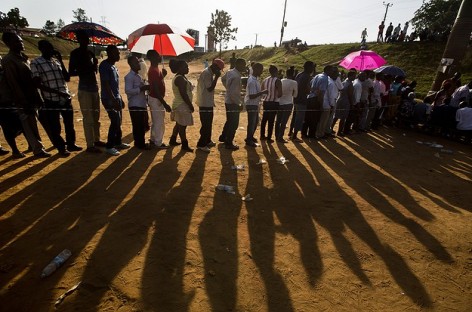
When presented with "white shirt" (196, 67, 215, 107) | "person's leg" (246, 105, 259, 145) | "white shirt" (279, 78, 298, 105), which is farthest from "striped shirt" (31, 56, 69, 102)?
"white shirt" (279, 78, 298, 105)

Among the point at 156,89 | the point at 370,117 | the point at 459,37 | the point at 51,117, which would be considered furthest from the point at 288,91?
the point at 459,37

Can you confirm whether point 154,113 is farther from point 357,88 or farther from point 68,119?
point 357,88

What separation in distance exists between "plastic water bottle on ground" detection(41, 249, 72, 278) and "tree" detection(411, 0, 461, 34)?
43.7 metres

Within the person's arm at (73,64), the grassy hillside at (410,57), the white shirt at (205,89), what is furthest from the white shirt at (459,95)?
the person's arm at (73,64)

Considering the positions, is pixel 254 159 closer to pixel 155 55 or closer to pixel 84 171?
pixel 155 55

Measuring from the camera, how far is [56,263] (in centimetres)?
264

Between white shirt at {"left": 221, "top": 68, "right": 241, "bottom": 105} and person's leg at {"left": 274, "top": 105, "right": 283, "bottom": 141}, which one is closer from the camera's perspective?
white shirt at {"left": 221, "top": 68, "right": 241, "bottom": 105}

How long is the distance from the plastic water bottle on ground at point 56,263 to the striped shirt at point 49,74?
3.25 meters

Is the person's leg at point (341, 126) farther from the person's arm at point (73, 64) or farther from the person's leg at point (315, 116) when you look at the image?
the person's arm at point (73, 64)

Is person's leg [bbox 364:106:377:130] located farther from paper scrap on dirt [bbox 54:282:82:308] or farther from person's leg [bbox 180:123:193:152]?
paper scrap on dirt [bbox 54:282:82:308]

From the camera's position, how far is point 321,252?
3.14 meters

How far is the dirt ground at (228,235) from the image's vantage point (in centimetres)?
249

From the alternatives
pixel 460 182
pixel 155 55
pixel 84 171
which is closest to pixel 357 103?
pixel 460 182

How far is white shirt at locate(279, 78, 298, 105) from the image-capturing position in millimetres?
6598
